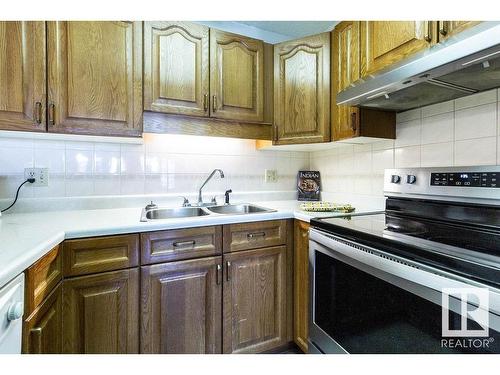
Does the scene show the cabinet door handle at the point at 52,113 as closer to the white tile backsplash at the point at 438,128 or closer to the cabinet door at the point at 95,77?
the cabinet door at the point at 95,77

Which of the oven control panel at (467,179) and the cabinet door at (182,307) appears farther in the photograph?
the cabinet door at (182,307)

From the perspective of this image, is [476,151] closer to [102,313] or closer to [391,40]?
[391,40]

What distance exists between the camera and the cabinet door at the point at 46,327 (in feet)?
2.54

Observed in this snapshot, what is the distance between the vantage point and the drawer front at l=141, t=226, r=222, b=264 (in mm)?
1170

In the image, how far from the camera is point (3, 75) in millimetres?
1150

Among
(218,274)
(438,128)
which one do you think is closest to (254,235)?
(218,274)

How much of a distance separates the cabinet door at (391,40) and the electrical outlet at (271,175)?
2.97ft

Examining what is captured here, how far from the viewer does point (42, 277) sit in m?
0.86

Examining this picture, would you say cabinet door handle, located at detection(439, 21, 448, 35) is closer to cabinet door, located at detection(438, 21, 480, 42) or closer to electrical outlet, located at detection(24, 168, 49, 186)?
cabinet door, located at detection(438, 21, 480, 42)

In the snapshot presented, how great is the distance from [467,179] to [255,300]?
1128 millimetres

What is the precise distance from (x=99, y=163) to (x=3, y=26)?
724 millimetres

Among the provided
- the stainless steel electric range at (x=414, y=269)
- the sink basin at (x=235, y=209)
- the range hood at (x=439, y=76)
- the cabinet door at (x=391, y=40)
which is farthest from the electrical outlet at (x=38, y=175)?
the cabinet door at (x=391, y=40)
